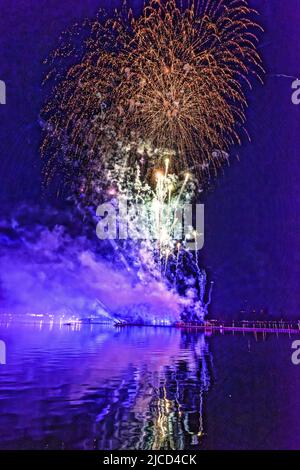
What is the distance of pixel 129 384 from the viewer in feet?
50.1

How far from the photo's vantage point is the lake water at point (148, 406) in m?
8.78

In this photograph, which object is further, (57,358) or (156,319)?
(156,319)

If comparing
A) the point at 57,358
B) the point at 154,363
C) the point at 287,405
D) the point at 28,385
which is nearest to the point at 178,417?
the point at 287,405

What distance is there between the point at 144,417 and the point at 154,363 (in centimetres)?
1138

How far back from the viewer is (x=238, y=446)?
28.3ft

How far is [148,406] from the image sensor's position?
11.8 meters

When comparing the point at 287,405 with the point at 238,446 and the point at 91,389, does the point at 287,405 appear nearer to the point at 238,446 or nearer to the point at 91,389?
the point at 238,446

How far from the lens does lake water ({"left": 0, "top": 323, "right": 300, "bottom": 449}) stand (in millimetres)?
8781

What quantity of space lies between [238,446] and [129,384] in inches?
283
